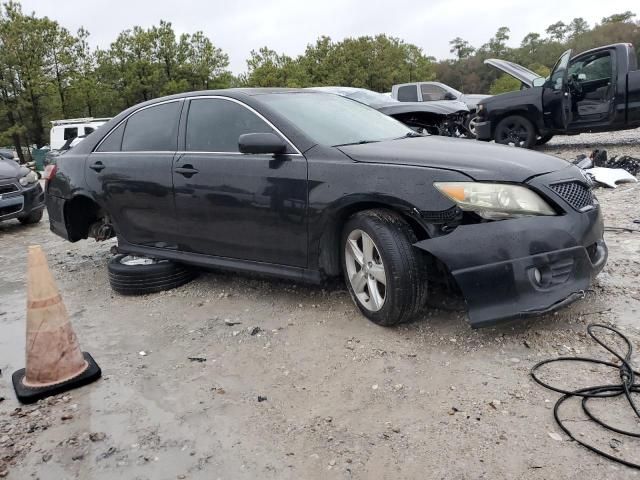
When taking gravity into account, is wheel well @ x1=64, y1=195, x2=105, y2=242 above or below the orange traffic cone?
above

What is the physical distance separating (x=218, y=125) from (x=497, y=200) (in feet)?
7.20

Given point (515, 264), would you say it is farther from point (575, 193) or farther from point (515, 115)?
point (515, 115)

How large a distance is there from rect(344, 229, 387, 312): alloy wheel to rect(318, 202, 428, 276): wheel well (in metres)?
0.09

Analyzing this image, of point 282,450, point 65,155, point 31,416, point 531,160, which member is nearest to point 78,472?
point 31,416

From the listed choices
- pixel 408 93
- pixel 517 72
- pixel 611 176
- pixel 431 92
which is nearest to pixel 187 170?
pixel 611 176

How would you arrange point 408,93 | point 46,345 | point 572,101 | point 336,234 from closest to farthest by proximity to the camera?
1. point 46,345
2. point 336,234
3. point 572,101
4. point 408,93

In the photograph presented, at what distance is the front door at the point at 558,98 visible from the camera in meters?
9.95

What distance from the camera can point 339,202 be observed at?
3.49m

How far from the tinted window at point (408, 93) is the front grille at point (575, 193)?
42.2 feet

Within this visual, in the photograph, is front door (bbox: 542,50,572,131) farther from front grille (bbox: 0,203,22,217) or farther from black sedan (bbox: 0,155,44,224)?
front grille (bbox: 0,203,22,217)

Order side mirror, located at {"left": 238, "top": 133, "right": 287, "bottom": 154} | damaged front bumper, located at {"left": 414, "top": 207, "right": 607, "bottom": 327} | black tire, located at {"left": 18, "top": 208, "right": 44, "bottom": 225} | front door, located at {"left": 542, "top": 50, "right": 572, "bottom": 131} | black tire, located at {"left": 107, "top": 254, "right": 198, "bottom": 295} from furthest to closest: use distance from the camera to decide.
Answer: front door, located at {"left": 542, "top": 50, "right": 572, "bottom": 131}, black tire, located at {"left": 18, "top": 208, "right": 44, "bottom": 225}, black tire, located at {"left": 107, "top": 254, "right": 198, "bottom": 295}, side mirror, located at {"left": 238, "top": 133, "right": 287, "bottom": 154}, damaged front bumper, located at {"left": 414, "top": 207, "right": 607, "bottom": 327}

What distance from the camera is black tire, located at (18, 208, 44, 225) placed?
875cm

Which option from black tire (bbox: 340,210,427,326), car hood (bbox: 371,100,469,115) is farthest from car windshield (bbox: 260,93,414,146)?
car hood (bbox: 371,100,469,115)

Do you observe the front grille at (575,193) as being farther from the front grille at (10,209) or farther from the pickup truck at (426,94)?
the pickup truck at (426,94)
